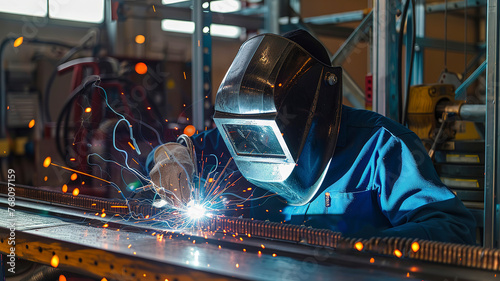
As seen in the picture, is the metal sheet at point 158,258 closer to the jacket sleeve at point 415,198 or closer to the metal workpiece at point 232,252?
the metal workpiece at point 232,252

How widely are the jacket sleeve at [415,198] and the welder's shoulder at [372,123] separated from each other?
24 millimetres

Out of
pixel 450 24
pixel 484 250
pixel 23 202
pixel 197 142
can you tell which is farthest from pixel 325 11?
pixel 484 250

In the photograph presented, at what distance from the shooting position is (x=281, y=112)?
1.70 meters

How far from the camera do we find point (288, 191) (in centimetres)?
190

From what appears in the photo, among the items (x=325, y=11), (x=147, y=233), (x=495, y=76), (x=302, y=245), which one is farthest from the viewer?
(x=325, y=11)

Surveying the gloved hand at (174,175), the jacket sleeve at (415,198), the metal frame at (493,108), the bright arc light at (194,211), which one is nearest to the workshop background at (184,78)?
the metal frame at (493,108)

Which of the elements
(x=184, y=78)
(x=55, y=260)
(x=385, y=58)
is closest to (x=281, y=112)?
(x=55, y=260)

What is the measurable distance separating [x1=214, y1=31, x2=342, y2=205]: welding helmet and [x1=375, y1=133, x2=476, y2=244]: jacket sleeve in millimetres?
212

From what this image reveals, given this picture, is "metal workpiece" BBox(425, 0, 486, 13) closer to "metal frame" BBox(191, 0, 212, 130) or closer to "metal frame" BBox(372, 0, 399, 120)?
"metal frame" BBox(372, 0, 399, 120)

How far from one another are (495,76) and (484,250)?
1124mm

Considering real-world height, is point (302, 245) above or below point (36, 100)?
below

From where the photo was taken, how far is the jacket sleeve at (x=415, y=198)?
61.0 inches

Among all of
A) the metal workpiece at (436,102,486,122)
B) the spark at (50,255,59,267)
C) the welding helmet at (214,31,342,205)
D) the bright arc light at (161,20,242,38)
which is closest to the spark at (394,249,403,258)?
the welding helmet at (214,31,342,205)

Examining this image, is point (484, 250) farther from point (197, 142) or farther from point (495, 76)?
point (197, 142)
